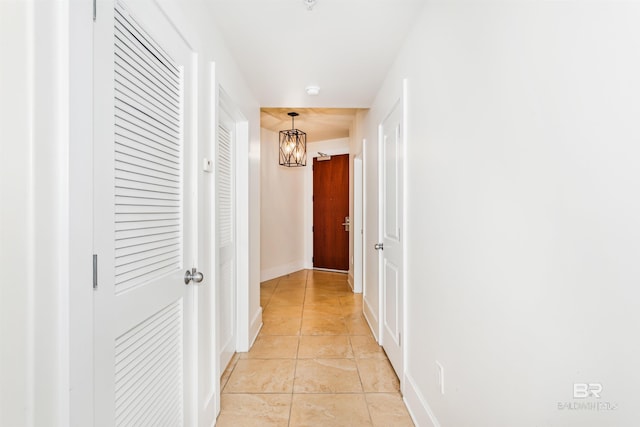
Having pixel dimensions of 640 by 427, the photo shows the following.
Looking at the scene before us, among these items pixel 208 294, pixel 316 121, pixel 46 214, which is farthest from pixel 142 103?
pixel 316 121

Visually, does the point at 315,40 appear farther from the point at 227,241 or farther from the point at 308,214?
the point at 308,214

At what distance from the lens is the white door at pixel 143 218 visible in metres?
0.86

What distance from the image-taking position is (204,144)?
1.63 m

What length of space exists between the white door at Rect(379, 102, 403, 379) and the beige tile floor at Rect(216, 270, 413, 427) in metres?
0.22

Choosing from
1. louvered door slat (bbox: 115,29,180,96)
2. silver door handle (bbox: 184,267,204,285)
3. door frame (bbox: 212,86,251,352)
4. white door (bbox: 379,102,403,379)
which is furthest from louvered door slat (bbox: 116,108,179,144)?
white door (bbox: 379,102,403,379)

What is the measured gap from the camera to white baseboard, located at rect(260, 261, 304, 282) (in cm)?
525

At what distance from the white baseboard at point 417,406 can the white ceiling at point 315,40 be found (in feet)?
6.95

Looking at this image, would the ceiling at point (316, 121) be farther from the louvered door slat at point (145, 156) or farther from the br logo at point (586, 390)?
the br logo at point (586, 390)

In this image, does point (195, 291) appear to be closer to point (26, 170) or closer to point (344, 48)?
point (26, 170)

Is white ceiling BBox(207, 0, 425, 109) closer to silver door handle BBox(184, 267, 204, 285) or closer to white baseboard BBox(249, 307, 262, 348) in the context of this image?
silver door handle BBox(184, 267, 204, 285)

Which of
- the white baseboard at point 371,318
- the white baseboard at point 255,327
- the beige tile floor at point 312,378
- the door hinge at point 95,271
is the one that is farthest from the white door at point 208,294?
the white baseboard at point 371,318

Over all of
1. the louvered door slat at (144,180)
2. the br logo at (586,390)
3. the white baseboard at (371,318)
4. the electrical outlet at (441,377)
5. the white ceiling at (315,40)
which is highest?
the white ceiling at (315,40)

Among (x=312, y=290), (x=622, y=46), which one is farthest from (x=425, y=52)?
(x=312, y=290)

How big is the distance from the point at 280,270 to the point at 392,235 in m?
3.54
